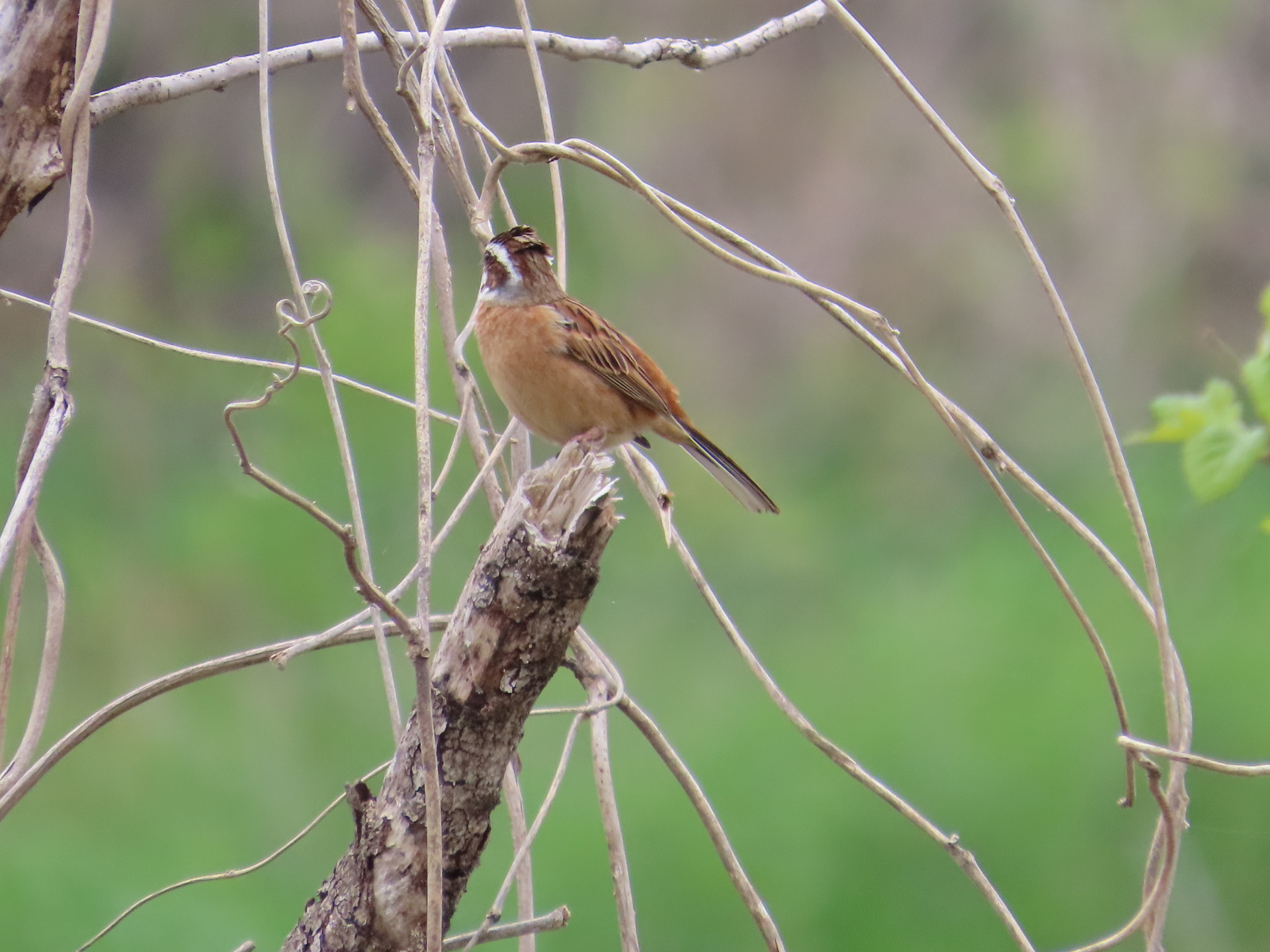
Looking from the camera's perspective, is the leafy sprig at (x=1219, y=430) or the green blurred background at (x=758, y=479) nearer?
the leafy sprig at (x=1219, y=430)

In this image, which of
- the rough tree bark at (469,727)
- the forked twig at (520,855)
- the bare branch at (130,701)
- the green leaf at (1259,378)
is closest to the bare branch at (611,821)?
the forked twig at (520,855)

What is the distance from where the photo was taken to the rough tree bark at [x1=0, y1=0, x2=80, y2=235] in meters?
1.81

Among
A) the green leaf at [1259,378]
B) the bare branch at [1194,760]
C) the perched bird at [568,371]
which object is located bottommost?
the bare branch at [1194,760]

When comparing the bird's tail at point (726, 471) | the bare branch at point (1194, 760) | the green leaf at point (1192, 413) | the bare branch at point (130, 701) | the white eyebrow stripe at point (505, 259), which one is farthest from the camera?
the bird's tail at point (726, 471)

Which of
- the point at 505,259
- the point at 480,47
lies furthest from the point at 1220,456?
the point at 505,259

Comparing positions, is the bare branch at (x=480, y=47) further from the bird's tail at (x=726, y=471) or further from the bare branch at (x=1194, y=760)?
the bare branch at (x=1194, y=760)

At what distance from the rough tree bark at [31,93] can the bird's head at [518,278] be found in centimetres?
114

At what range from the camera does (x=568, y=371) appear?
3020 millimetres

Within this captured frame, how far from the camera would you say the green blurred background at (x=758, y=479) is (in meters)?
5.67

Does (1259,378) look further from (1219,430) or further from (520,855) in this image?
(520,855)

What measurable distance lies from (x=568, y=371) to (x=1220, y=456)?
5.00 feet

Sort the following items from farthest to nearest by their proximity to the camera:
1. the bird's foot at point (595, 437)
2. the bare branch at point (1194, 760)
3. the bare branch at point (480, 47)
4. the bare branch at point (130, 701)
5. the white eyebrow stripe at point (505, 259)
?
the white eyebrow stripe at point (505, 259) → the bird's foot at point (595, 437) → the bare branch at point (480, 47) → the bare branch at point (130, 701) → the bare branch at point (1194, 760)

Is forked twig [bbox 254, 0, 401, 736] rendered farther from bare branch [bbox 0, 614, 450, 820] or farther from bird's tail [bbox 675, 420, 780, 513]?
bird's tail [bbox 675, 420, 780, 513]

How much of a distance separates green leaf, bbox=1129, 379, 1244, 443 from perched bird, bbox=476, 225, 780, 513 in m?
1.06
